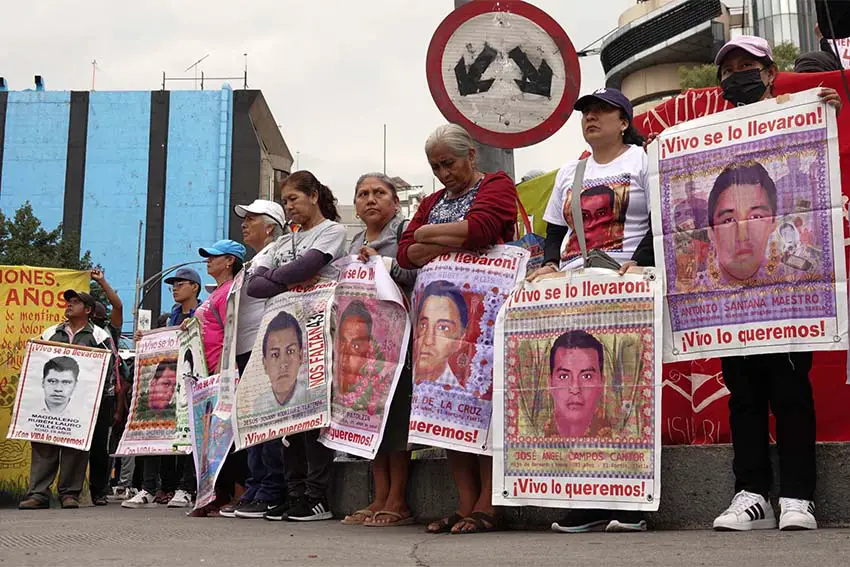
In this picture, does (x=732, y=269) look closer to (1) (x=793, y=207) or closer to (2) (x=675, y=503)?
(1) (x=793, y=207)

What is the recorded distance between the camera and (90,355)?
9.74 m

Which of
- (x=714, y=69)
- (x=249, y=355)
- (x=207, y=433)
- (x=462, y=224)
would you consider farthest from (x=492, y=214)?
(x=714, y=69)

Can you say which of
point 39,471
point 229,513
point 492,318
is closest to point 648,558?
point 492,318

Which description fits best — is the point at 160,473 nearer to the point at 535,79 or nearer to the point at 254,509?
the point at 254,509

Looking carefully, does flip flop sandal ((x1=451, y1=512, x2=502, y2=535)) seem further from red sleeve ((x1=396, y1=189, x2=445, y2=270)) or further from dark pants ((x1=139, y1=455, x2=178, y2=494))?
dark pants ((x1=139, y1=455, x2=178, y2=494))

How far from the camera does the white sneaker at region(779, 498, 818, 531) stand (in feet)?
14.4

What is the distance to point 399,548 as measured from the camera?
14.7ft

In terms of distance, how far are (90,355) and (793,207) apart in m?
6.80

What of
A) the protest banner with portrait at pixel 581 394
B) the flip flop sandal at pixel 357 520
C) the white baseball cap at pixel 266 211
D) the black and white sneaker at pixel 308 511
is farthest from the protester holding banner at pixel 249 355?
the protest banner with portrait at pixel 581 394

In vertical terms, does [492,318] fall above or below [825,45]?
below

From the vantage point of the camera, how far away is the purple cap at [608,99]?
5273mm

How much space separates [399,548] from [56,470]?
594 cm

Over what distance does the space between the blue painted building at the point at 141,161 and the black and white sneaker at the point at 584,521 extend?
60.4 m

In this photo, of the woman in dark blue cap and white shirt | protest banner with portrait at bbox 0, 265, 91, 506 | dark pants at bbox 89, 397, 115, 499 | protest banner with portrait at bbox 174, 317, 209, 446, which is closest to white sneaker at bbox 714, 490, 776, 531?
the woman in dark blue cap and white shirt
